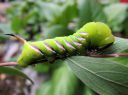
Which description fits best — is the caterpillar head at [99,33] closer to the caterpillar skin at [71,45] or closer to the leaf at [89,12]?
the caterpillar skin at [71,45]

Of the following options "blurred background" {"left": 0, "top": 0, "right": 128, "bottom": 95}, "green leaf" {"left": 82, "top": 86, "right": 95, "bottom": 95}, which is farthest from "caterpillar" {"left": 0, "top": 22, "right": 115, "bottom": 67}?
"green leaf" {"left": 82, "top": 86, "right": 95, "bottom": 95}

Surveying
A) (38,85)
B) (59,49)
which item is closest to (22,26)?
(38,85)

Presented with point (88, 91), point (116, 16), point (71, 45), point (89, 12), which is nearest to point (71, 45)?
point (71, 45)

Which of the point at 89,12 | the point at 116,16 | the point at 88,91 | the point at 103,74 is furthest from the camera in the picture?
the point at 116,16

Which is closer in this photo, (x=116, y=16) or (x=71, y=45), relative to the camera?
(x=71, y=45)

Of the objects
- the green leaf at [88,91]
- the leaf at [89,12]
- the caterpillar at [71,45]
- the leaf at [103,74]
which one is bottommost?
the green leaf at [88,91]

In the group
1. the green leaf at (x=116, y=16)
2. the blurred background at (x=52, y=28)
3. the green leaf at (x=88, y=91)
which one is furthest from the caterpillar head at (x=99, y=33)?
the green leaf at (x=116, y=16)

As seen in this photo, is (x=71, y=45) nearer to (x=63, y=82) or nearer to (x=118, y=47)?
(x=118, y=47)
